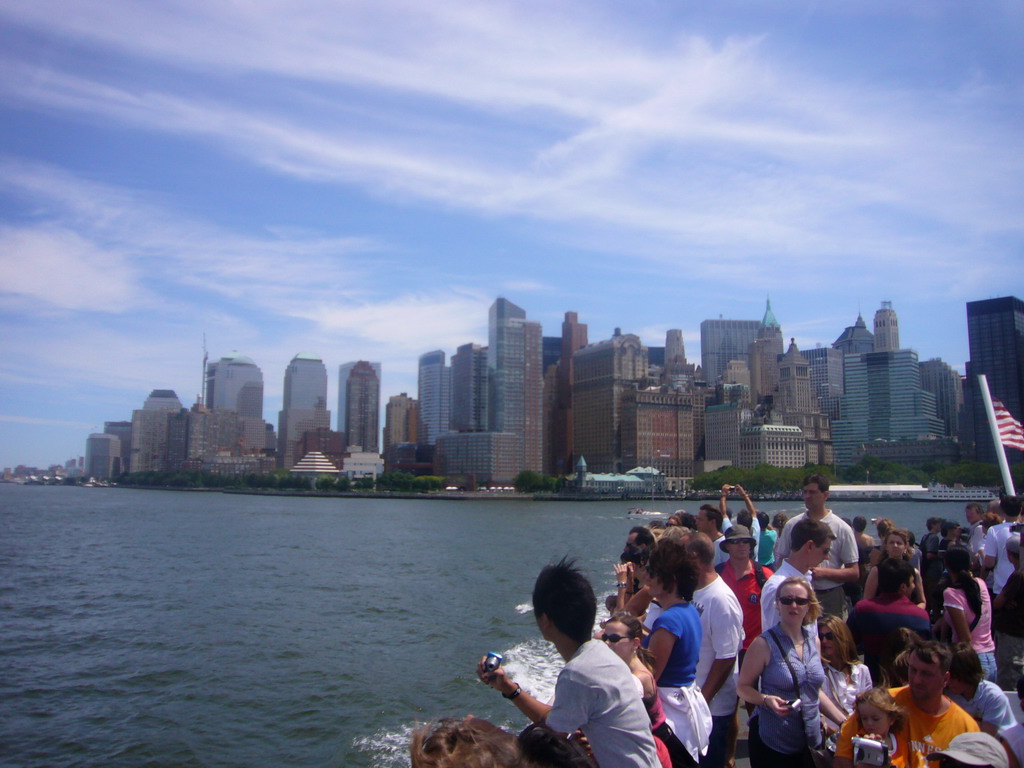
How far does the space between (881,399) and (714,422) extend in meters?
46.5

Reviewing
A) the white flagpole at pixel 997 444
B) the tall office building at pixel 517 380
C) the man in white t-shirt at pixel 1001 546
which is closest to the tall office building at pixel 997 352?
the tall office building at pixel 517 380

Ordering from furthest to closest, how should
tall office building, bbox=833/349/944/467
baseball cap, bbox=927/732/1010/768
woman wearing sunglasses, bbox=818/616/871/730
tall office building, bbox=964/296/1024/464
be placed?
tall office building, bbox=833/349/944/467 < tall office building, bbox=964/296/1024/464 < woman wearing sunglasses, bbox=818/616/871/730 < baseball cap, bbox=927/732/1010/768

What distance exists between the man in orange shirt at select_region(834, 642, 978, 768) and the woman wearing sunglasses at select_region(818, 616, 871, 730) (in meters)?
0.77

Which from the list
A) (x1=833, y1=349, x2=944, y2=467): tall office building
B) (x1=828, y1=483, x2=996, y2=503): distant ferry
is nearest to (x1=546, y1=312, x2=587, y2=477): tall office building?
(x1=833, y1=349, x2=944, y2=467): tall office building

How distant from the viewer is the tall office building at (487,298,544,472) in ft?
575

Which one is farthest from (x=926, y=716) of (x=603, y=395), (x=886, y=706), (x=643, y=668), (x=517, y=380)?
(x=517, y=380)

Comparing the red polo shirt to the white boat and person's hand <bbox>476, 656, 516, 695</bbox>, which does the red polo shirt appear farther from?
the white boat

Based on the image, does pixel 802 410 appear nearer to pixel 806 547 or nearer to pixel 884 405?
pixel 884 405

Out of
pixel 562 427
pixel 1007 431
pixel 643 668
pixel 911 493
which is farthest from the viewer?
pixel 562 427

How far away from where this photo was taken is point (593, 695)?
10.7ft

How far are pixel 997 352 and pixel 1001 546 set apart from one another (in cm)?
15931

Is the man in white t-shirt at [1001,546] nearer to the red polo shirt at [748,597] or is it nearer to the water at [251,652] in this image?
the red polo shirt at [748,597]

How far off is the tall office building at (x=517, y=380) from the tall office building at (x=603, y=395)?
29.9ft

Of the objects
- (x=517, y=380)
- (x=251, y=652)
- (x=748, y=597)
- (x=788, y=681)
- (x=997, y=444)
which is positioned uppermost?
(x=517, y=380)
